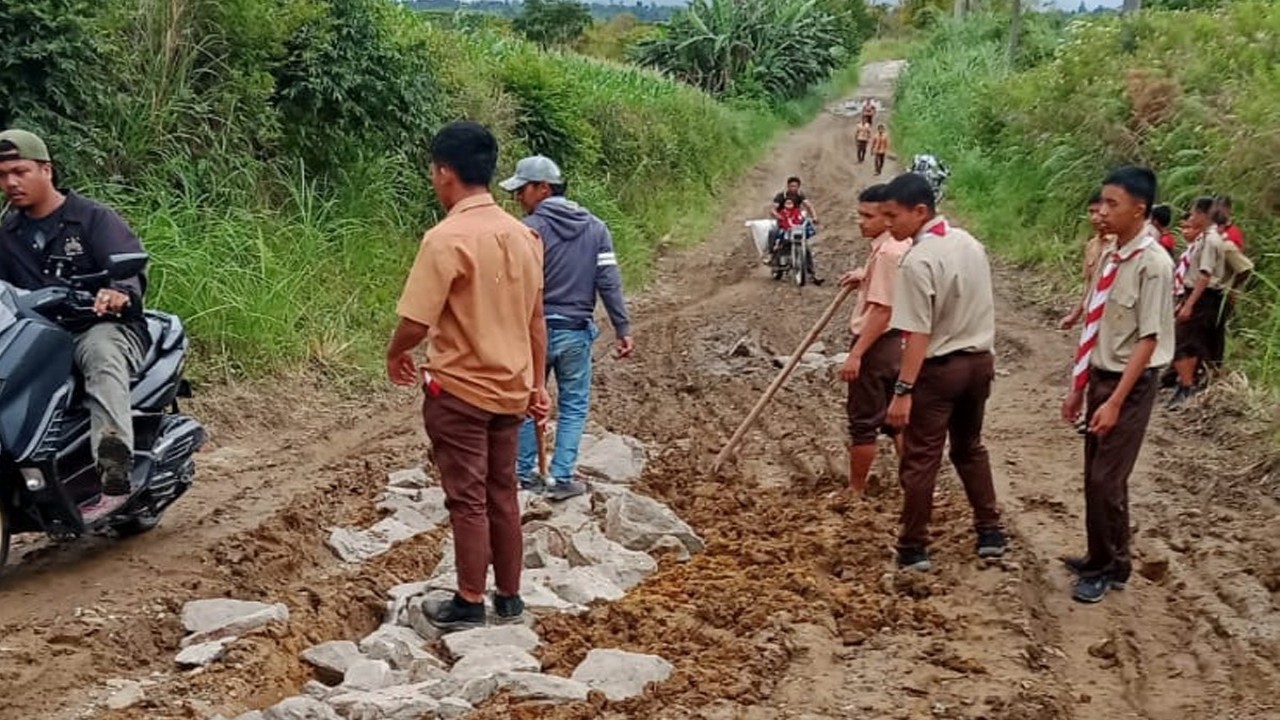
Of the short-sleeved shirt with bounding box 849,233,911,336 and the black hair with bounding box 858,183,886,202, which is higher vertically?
the black hair with bounding box 858,183,886,202

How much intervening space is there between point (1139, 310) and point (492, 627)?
3.04m

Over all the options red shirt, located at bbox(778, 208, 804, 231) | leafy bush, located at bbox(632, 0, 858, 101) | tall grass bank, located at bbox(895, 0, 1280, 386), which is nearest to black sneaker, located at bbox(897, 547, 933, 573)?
tall grass bank, located at bbox(895, 0, 1280, 386)

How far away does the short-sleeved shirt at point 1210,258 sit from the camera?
1005cm

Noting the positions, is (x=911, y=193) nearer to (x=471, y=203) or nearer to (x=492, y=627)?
(x=471, y=203)

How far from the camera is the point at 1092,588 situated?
621 cm

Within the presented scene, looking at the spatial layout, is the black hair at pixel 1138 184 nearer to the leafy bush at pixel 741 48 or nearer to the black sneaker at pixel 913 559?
the black sneaker at pixel 913 559

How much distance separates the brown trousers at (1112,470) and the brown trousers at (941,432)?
50 cm

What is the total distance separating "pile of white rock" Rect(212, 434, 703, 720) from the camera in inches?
183

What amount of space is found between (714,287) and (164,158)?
811 cm

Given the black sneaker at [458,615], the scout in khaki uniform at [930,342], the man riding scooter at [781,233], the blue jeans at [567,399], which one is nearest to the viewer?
the black sneaker at [458,615]

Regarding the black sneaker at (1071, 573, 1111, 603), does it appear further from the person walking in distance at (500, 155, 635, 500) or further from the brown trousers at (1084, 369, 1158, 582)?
the person walking in distance at (500, 155, 635, 500)

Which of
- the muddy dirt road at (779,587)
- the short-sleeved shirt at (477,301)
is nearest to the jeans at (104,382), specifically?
the muddy dirt road at (779,587)

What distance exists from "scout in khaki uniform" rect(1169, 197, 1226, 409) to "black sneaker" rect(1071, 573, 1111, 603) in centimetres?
420

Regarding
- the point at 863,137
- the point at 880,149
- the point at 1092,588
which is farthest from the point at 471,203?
the point at 863,137
